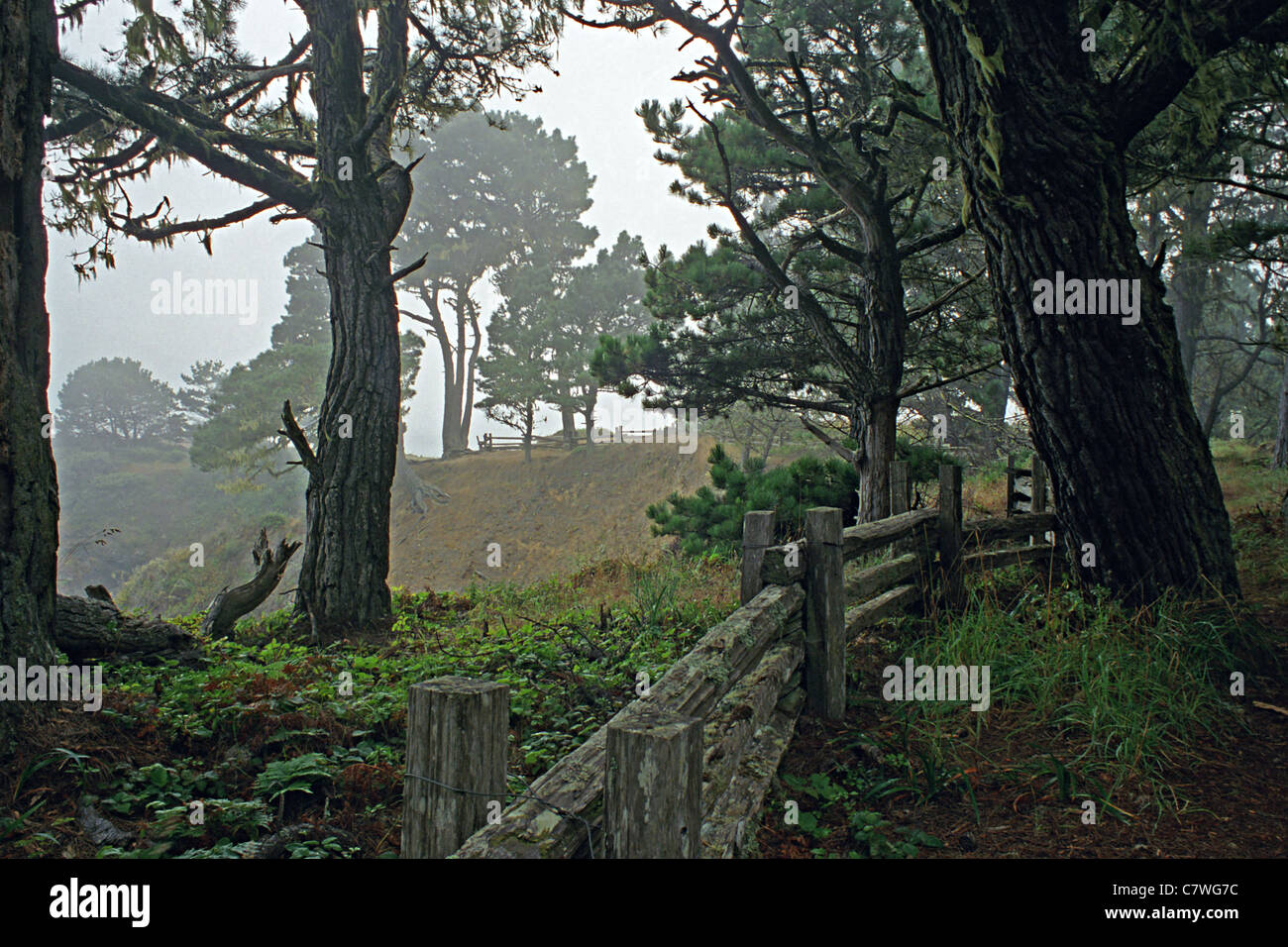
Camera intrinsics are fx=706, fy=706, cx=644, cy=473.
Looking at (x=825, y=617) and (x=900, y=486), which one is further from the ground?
(x=900, y=486)

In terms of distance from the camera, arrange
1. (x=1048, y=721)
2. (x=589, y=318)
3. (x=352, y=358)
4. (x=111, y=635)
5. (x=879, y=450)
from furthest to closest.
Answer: (x=589, y=318) < (x=879, y=450) < (x=352, y=358) < (x=111, y=635) < (x=1048, y=721)

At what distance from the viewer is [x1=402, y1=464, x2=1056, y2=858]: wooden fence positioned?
169cm

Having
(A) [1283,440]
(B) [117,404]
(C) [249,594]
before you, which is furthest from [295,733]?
(B) [117,404]

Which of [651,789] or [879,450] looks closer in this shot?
[651,789]

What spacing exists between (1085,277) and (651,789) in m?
4.70

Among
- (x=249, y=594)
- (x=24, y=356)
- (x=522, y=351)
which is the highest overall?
(x=522, y=351)

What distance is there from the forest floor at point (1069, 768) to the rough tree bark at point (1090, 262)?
0.59 meters

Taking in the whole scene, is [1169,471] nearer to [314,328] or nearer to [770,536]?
[770,536]

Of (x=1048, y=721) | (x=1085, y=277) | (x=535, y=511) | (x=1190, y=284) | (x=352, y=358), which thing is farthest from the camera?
(x=535, y=511)

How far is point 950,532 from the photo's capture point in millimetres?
6027

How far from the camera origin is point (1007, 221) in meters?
4.85

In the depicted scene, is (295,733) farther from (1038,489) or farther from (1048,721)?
(1038,489)
